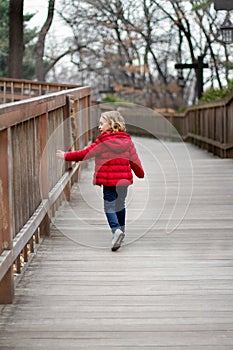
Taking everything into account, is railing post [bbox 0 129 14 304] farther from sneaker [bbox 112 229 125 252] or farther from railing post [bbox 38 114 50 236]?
railing post [bbox 38 114 50 236]

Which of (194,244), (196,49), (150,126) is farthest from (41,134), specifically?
(196,49)

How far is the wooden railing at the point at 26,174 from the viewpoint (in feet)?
15.8

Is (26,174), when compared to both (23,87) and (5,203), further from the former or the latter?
(23,87)

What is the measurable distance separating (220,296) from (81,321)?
3.41 feet

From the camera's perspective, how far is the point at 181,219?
811 centimetres

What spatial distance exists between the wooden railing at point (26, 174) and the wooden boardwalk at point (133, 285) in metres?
0.27

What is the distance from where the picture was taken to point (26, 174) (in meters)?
5.87

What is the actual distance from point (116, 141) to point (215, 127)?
11831 mm

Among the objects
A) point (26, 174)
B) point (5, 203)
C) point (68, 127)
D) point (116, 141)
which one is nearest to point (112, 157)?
point (116, 141)

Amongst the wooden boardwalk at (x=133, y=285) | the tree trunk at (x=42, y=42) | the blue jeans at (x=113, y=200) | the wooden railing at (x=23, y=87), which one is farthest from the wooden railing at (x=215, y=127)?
the blue jeans at (x=113, y=200)

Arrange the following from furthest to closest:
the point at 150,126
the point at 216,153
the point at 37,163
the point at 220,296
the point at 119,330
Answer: the point at 150,126
the point at 216,153
the point at 37,163
the point at 220,296
the point at 119,330

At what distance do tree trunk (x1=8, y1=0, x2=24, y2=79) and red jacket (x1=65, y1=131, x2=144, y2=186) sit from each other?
59.0 feet

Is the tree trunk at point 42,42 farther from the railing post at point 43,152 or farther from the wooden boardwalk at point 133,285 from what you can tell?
the railing post at point 43,152

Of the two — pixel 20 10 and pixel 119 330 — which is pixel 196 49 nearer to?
pixel 20 10
